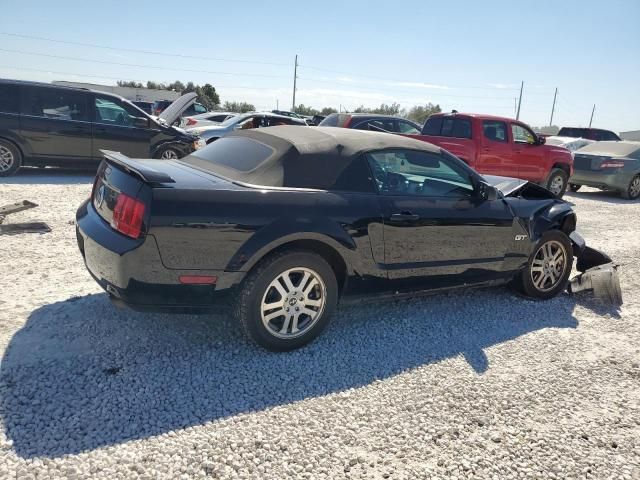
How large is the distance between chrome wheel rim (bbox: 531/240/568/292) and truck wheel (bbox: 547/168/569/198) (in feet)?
23.8

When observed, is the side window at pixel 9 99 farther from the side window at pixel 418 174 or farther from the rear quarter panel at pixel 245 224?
the side window at pixel 418 174

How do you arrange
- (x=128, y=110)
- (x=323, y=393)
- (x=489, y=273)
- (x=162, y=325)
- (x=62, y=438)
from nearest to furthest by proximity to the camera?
(x=62, y=438), (x=323, y=393), (x=162, y=325), (x=489, y=273), (x=128, y=110)

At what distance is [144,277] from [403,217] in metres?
1.89

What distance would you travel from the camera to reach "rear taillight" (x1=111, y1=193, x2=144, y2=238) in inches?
116

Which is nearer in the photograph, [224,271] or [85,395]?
[85,395]

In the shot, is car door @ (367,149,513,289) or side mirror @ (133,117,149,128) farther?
side mirror @ (133,117,149,128)

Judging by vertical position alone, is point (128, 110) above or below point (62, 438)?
above

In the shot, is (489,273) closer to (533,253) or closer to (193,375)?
(533,253)

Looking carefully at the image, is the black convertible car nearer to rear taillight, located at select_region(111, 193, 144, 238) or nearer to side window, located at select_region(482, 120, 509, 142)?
rear taillight, located at select_region(111, 193, 144, 238)

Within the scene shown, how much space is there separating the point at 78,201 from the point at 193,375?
5381mm

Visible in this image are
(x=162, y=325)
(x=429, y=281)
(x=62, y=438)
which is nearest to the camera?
(x=62, y=438)

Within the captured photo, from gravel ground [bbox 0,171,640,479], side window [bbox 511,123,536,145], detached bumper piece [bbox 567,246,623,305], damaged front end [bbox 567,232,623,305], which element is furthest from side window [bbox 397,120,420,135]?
gravel ground [bbox 0,171,640,479]

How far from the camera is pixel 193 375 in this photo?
308 cm

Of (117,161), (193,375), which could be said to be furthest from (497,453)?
(117,161)
